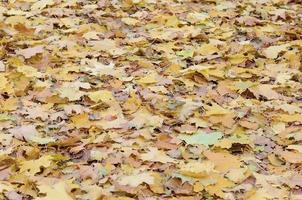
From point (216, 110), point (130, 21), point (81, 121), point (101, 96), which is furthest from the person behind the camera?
point (130, 21)

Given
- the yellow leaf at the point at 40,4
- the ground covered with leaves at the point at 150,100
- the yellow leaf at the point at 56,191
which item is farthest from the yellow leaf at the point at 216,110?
the yellow leaf at the point at 40,4

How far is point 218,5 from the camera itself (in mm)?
5172

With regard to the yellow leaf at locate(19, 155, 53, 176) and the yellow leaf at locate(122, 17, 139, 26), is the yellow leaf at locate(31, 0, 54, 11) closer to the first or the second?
the yellow leaf at locate(122, 17, 139, 26)

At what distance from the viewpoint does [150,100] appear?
3.58 meters

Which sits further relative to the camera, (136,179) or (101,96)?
(101,96)

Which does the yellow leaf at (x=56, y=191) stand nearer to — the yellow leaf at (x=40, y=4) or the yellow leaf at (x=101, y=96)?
the yellow leaf at (x=101, y=96)

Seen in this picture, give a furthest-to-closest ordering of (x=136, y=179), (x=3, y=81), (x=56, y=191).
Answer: (x=3, y=81), (x=136, y=179), (x=56, y=191)

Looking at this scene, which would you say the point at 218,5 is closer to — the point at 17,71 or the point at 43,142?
the point at 17,71

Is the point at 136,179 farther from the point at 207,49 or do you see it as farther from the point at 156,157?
the point at 207,49

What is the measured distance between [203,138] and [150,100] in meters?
0.53

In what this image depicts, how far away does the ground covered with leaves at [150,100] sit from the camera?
9.36ft

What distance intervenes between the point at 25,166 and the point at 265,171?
121 centimetres

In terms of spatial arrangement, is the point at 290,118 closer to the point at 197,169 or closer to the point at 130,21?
the point at 197,169

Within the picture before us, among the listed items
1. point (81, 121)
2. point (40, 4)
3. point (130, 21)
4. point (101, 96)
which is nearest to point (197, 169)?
point (81, 121)
